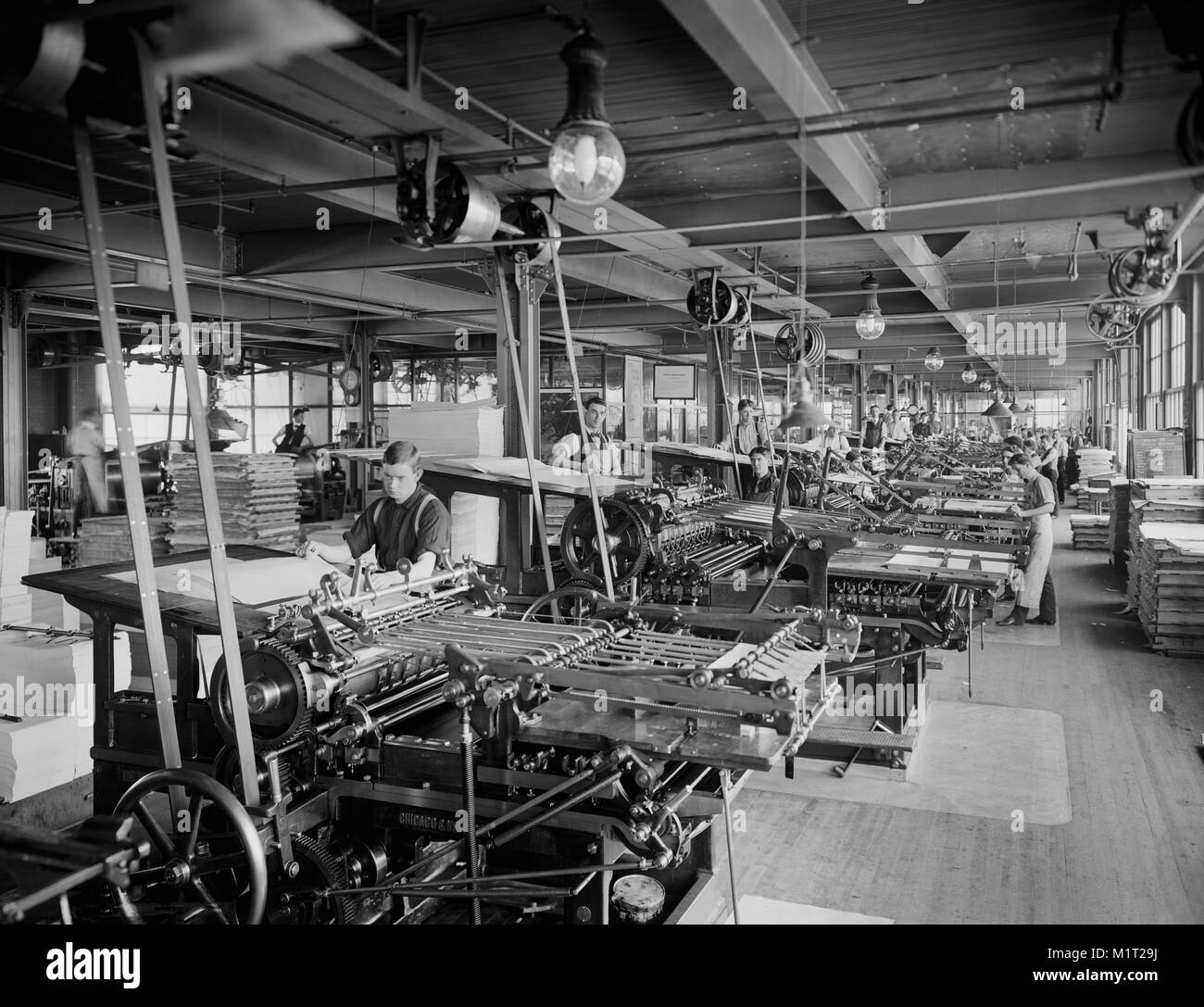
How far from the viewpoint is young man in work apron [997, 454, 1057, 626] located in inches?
329

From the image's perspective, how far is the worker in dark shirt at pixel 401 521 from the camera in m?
4.58

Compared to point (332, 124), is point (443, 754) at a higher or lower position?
lower

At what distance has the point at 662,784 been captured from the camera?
2904mm

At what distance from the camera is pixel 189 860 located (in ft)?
8.65

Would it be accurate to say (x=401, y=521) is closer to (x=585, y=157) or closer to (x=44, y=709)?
(x=44, y=709)

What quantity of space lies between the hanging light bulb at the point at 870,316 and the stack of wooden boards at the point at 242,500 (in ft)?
18.1

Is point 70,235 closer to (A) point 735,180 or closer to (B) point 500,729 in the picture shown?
(A) point 735,180

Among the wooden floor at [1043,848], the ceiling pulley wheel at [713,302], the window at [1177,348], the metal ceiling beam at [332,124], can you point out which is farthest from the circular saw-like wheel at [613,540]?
the window at [1177,348]

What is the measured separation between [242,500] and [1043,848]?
Answer: 728 cm

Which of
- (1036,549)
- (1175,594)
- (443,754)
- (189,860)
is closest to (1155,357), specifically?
(1036,549)

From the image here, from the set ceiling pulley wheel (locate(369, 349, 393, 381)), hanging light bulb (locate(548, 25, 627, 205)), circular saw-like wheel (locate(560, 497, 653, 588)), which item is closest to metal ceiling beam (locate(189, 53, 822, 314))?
hanging light bulb (locate(548, 25, 627, 205))

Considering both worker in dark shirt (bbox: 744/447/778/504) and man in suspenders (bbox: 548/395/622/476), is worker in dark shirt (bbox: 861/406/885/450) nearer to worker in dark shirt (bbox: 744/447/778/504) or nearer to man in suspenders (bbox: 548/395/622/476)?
worker in dark shirt (bbox: 744/447/778/504)
